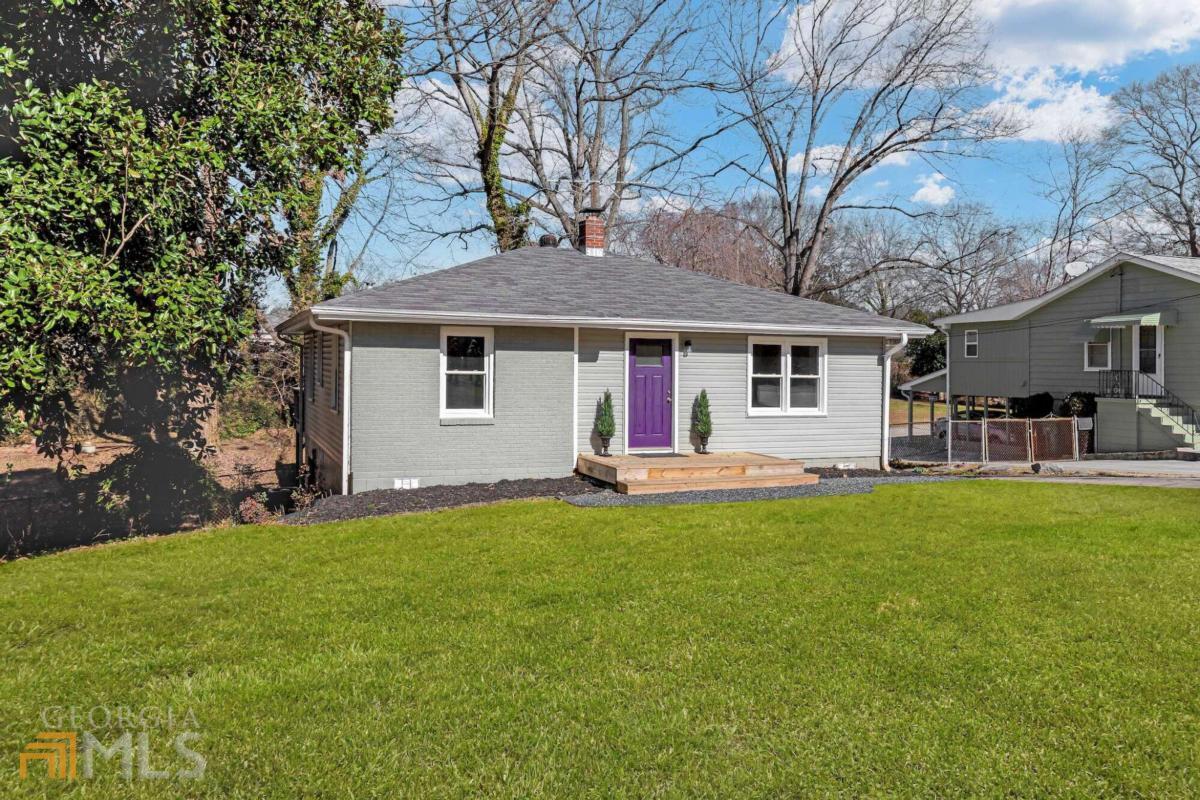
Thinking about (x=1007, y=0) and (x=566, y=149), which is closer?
(x=1007, y=0)

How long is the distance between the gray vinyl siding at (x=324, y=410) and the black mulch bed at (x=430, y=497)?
54.0 inches

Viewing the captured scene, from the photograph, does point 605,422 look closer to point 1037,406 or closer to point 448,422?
point 448,422

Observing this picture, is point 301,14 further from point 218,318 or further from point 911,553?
point 911,553

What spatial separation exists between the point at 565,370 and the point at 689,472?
8.63ft

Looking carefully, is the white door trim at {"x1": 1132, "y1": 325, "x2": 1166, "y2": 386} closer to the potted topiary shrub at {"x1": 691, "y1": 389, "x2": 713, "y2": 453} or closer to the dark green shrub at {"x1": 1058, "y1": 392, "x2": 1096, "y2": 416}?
the dark green shrub at {"x1": 1058, "y1": 392, "x2": 1096, "y2": 416}

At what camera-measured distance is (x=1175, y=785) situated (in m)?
2.99

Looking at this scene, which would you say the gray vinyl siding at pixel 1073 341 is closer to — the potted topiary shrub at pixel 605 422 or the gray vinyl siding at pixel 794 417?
the gray vinyl siding at pixel 794 417

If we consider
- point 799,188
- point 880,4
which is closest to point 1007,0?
point 880,4

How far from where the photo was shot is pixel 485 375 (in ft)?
37.4

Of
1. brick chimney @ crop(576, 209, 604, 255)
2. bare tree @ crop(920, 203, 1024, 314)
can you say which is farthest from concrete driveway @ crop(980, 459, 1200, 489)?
bare tree @ crop(920, 203, 1024, 314)

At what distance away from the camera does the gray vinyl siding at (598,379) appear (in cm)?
1198

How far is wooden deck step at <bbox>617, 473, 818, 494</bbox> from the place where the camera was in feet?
33.6

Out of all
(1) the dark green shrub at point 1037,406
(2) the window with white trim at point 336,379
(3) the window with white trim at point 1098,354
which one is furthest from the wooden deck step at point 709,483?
(3) the window with white trim at point 1098,354

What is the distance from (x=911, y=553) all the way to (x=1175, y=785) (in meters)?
3.79
